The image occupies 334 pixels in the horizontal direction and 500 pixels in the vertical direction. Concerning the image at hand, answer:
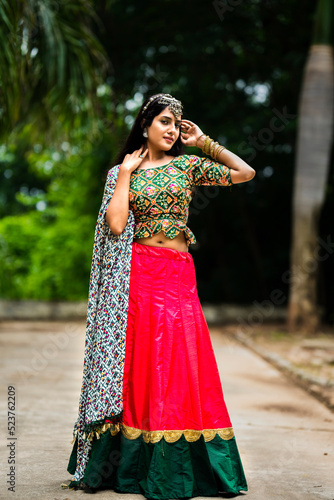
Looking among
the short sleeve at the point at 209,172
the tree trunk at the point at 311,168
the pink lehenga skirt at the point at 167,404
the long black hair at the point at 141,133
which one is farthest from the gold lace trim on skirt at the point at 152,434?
the tree trunk at the point at 311,168

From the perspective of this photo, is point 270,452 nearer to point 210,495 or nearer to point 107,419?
point 210,495

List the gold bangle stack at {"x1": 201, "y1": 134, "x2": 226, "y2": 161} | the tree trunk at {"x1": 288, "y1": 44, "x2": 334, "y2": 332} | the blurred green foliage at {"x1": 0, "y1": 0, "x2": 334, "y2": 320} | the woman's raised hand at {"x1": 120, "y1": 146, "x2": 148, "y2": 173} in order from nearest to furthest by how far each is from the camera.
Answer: the woman's raised hand at {"x1": 120, "y1": 146, "x2": 148, "y2": 173} → the gold bangle stack at {"x1": 201, "y1": 134, "x2": 226, "y2": 161} → the tree trunk at {"x1": 288, "y1": 44, "x2": 334, "y2": 332} → the blurred green foliage at {"x1": 0, "y1": 0, "x2": 334, "y2": 320}

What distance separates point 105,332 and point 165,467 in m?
0.72

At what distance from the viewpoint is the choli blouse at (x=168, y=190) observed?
3293 mm

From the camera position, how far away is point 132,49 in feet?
44.0

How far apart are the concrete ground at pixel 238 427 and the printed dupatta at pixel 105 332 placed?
0.37m

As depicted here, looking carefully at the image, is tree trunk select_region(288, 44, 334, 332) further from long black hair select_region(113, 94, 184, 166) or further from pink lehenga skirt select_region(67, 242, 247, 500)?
pink lehenga skirt select_region(67, 242, 247, 500)

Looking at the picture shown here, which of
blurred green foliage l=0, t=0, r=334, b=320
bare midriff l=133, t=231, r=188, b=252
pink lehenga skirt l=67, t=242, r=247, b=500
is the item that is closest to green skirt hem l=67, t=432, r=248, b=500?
pink lehenga skirt l=67, t=242, r=247, b=500

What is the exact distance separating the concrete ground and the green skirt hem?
0.08m

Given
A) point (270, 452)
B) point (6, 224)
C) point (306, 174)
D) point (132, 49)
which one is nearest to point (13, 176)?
point (6, 224)

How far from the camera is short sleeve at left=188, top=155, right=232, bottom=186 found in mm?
3348

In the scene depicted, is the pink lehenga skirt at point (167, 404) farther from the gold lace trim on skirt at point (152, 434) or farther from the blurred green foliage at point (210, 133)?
the blurred green foliage at point (210, 133)

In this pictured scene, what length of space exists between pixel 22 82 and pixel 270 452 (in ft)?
18.5

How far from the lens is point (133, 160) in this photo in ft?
10.9
